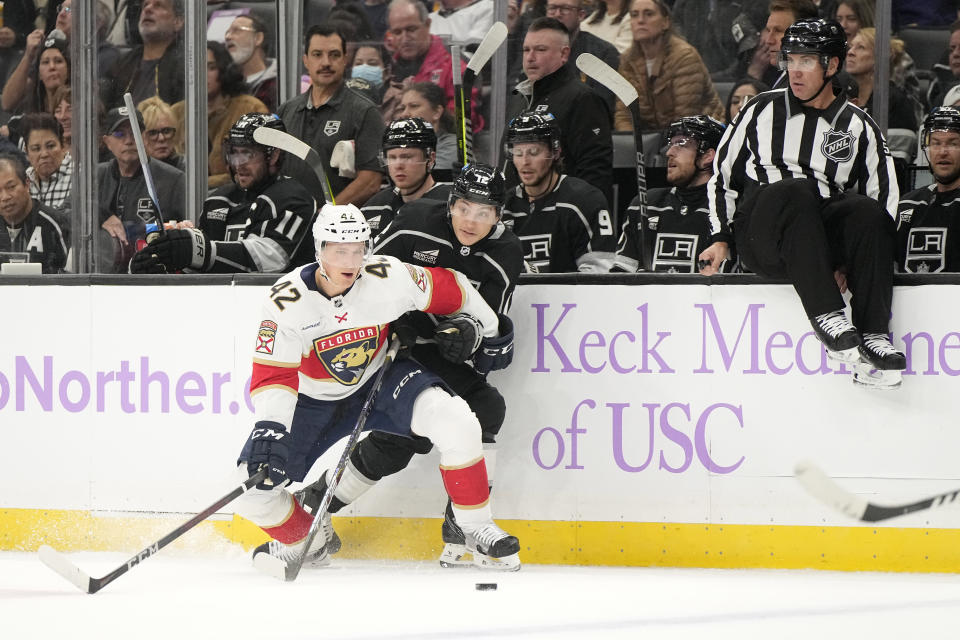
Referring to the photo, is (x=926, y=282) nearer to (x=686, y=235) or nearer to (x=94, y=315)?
(x=686, y=235)

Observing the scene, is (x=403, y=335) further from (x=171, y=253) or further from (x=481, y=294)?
(x=171, y=253)

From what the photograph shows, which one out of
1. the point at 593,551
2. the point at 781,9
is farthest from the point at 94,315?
the point at 781,9

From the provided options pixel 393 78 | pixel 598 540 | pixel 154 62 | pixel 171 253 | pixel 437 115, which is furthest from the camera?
pixel 393 78

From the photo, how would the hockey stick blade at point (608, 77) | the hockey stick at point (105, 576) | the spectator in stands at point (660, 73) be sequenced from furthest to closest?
the spectator in stands at point (660, 73)
the hockey stick blade at point (608, 77)
the hockey stick at point (105, 576)

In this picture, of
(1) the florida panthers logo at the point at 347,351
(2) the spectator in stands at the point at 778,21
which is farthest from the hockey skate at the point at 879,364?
(2) the spectator in stands at the point at 778,21

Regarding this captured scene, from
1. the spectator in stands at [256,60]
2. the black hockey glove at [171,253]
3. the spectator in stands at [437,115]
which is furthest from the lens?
the spectator in stands at [256,60]

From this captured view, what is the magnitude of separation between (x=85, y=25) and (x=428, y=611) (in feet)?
10.8

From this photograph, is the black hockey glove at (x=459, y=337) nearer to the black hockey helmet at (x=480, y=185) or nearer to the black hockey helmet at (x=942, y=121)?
the black hockey helmet at (x=480, y=185)

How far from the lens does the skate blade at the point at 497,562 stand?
11.0 ft

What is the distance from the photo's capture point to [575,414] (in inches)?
138

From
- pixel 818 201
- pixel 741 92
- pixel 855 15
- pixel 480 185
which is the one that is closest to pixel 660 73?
pixel 741 92

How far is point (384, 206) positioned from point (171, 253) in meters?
0.71

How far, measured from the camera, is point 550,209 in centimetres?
388

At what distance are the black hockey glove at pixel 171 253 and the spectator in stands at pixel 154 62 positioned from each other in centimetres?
145
